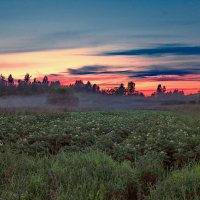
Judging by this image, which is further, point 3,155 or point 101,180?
point 3,155

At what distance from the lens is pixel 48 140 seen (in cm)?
1326

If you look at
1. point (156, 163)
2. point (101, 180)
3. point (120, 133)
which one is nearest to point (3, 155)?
point (101, 180)

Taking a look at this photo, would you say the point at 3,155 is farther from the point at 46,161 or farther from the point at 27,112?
the point at 27,112

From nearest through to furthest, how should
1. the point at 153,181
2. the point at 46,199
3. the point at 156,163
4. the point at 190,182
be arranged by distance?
the point at 46,199 → the point at 190,182 → the point at 153,181 → the point at 156,163

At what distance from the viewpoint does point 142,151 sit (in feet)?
38.7

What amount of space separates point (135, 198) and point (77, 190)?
111cm

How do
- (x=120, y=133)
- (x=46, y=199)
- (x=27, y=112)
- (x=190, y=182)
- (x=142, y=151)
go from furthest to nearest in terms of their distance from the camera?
1. (x=27, y=112)
2. (x=120, y=133)
3. (x=142, y=151)
4. (x=190, y=182)
5. (x=46, y=199)

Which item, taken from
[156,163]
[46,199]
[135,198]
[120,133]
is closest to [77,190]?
[46,199]

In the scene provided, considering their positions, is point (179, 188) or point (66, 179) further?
point (66, 179)

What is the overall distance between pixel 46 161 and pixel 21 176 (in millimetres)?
1580

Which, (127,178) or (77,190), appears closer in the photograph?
(77,190)

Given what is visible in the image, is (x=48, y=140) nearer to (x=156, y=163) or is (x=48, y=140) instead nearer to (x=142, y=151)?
(x=142, y=151)

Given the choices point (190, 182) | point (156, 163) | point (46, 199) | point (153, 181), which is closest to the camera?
point (46, 199)

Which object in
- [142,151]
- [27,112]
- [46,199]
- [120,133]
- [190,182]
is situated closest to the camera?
[46,199]
